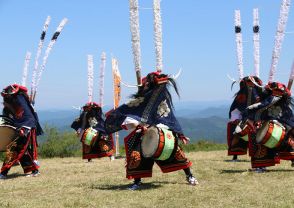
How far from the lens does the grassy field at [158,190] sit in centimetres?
741

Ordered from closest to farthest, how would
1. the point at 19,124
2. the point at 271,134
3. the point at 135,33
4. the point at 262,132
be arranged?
the point at 135,33, the point at 271,134, the point at 262,132, the point at 19,124

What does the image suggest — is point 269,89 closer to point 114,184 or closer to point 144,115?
point 144,115

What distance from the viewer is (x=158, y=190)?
835 cm

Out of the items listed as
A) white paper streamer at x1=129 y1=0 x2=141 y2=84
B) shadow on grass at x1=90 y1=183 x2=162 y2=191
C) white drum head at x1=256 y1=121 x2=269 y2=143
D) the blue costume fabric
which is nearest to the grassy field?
shadow on grass at x1=90 y1=183 x2=162 y2=191

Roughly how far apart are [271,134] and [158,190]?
293 centimetres

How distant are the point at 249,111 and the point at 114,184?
123 inches

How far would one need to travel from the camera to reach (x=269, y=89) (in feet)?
33.2

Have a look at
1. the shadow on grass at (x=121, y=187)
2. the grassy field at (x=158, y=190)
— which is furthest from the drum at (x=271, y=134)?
the shadow on grass at (x=121, y=187)

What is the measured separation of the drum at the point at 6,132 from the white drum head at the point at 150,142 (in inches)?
154

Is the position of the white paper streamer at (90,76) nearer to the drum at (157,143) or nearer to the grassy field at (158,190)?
the grassy field at (158,190)

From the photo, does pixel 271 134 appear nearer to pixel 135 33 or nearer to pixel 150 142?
pixel 150 142

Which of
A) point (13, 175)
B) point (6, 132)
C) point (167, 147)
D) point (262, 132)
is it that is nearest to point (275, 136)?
point (262, 132)

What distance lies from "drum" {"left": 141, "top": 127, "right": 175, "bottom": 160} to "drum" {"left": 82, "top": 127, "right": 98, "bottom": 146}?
6.94 metres

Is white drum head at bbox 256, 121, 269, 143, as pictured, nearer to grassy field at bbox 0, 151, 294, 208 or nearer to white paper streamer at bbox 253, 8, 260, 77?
grassy field at bbox 0, 151, 294, 208
